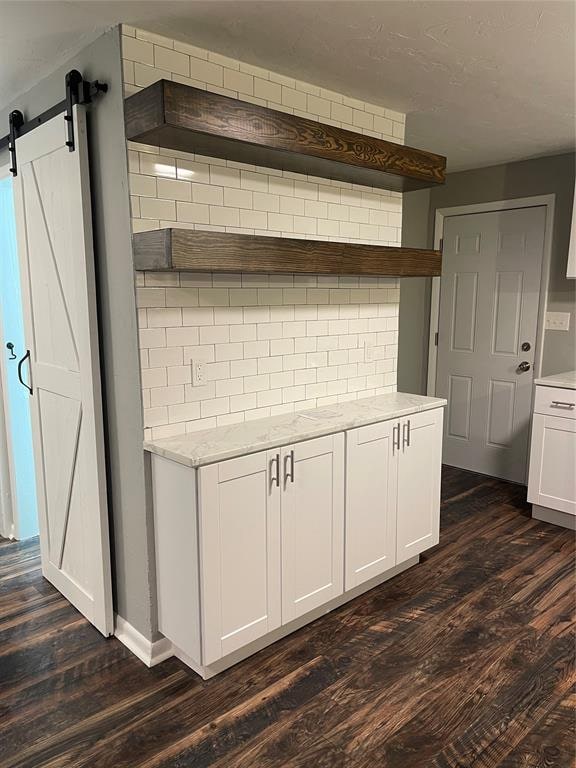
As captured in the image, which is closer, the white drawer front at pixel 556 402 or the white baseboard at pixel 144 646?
the white baseboard at pixel 144 646

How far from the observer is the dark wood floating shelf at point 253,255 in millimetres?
1949

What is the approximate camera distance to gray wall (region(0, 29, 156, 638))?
210 cm

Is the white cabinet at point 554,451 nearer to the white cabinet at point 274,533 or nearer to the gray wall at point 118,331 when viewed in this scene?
the white cabinet at point 274,533

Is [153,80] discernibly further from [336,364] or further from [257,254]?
[336,364]

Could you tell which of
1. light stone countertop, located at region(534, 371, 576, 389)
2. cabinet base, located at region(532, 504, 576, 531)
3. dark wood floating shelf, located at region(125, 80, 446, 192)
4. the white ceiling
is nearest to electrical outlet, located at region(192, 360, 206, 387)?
dark wood floating shelf, located at region(125, 80, 446, 192)

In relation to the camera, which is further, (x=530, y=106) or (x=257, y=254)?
(x=530, y=106)

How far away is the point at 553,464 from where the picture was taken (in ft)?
11.7

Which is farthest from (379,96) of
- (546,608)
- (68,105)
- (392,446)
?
(546,608)

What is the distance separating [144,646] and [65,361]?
1247 millimetres

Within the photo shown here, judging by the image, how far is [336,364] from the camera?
2.94m

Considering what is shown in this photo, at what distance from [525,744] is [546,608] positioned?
3.06 ft

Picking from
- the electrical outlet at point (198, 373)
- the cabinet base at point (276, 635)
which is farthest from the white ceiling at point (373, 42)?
the cabinet base at point (276, 635)

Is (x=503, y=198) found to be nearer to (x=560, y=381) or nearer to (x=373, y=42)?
(x=560, y=381)

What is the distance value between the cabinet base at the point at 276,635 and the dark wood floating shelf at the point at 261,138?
1.94 metres
